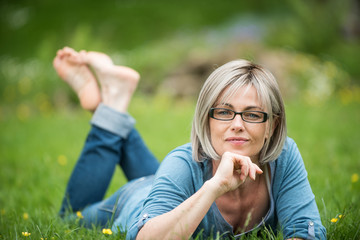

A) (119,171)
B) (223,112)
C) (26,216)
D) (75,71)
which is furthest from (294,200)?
(119,171)

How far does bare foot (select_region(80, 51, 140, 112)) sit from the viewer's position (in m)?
2.70

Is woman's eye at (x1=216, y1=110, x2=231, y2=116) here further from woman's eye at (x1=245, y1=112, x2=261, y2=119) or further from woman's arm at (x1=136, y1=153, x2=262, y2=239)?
woman's arm at (x1=136, y1=153, x2=262, y2=239)

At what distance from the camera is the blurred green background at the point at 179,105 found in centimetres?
278

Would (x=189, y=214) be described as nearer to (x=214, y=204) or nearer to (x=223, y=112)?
(x=214, y=204)

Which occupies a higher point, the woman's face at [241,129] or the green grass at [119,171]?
the woman's face at [241,129]

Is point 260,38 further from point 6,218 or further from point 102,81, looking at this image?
point 6,218

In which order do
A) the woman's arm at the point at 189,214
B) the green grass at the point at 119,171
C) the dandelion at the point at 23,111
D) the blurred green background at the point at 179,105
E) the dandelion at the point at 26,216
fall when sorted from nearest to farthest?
1. the woman's arm at the point at 189,214
2. the green grass at the point at 119,171
3. the dandelion at the point at 26,216
4. the blurred green background at the point at 179,105
5. the dandelion at the point at 23,111

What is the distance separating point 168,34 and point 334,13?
22.1 ft

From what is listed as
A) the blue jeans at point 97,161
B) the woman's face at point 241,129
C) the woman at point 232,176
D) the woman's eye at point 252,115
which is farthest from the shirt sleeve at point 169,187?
the blue jeans at point 97,161

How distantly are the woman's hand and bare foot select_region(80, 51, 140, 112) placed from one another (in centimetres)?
126

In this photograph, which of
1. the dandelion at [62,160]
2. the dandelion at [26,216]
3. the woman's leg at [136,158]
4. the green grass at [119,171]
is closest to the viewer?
the green grass at [119,171]

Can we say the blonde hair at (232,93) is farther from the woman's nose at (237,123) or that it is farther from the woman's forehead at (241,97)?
the woman's nose at (237,123)

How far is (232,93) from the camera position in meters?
1.71

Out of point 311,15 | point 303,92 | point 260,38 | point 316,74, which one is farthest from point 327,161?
point 260,38
